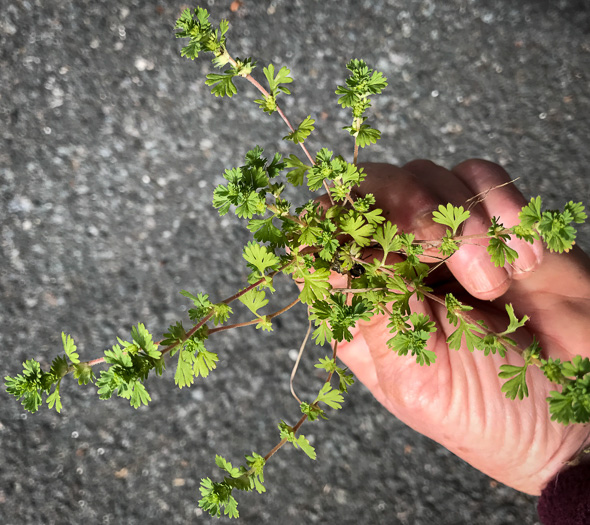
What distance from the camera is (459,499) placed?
235 cm

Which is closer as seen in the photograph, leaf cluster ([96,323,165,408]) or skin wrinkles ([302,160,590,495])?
leaf cluster ([96,323,165,408])

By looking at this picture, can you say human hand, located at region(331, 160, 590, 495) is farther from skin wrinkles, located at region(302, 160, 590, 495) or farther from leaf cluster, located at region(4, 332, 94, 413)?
leaf cluster, located at region(4, 332, 94, 413)

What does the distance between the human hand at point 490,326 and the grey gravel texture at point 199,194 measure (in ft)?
2.28

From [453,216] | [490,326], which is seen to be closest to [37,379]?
[453,216]

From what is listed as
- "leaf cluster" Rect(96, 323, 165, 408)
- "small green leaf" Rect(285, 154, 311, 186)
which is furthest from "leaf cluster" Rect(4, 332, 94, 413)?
"small green leaf" Rect(285, 154, 311, 186)

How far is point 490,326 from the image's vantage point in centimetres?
169

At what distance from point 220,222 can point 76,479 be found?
1.26m

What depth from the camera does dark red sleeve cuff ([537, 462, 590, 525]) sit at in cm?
162

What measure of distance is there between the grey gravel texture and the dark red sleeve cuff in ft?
2.04

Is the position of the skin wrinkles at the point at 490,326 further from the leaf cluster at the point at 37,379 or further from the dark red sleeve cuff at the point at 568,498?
the leaf cluster at the point at 37,379

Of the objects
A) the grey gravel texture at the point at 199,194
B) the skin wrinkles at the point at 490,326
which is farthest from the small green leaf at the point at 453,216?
the grey gravel texture at the point at 199,194

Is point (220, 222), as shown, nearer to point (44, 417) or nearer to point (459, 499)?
point (44, 417)

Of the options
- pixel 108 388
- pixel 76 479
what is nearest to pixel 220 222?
pixel 76 479

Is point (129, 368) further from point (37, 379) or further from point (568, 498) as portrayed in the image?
point (568, 498)
